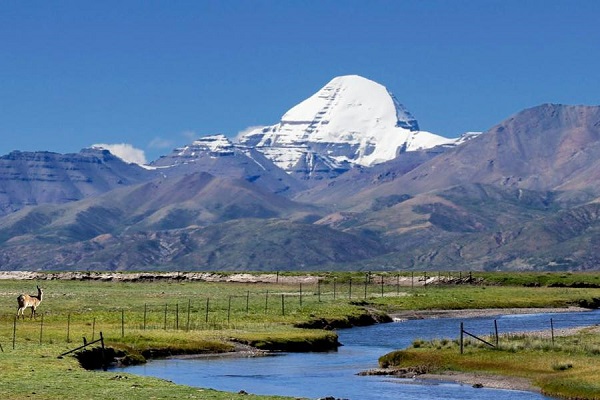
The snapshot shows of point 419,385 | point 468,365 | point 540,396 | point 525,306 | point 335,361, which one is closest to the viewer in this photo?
point 540,396

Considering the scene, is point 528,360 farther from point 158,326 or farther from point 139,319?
point 139,319

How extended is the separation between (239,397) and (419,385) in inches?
709

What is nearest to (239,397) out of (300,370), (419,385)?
(419,385)

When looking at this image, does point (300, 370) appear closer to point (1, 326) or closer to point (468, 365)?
point (468, 365)

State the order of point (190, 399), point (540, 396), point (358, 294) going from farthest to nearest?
point (358, 294) → point (540, 396) → point (190, 399)

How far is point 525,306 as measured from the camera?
17512cm

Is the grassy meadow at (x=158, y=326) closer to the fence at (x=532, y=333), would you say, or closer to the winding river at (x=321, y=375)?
the winding river at (x=321, y=375)

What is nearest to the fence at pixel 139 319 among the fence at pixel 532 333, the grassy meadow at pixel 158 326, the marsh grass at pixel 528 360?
the grassy meadow at pixel 158 326

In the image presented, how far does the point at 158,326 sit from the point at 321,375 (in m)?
31.0

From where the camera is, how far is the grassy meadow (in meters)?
66.6

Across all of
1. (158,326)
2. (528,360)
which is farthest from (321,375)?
(158,326)

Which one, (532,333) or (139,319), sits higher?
(139,319)

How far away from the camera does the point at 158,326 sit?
11188cm

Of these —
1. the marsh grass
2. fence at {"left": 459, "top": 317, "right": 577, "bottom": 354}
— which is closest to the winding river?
the marsh grass
